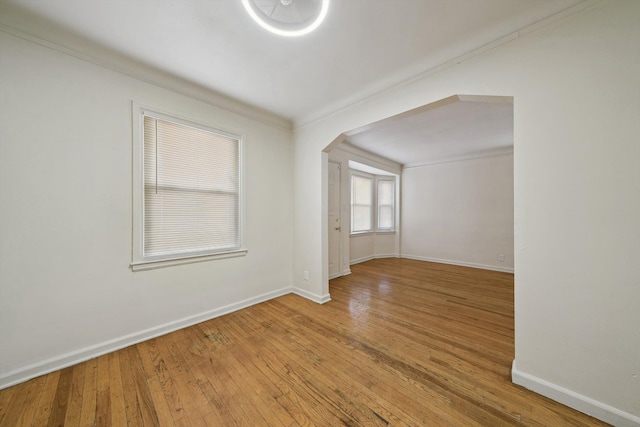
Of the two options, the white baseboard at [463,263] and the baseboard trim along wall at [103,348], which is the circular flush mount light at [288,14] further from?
the white baseboard at [463,263]

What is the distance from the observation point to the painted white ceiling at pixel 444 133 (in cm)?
287

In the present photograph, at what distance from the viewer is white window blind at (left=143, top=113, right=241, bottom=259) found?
2.21m

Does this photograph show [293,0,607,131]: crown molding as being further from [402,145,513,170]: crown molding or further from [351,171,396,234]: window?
[402,145,513,170]: crown molding

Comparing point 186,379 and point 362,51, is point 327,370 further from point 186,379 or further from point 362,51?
point 362,51

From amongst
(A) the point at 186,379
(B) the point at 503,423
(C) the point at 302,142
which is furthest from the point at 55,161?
(B) the point at 503,423

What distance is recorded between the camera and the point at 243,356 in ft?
6.21

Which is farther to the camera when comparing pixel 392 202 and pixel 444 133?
pixel 392 202

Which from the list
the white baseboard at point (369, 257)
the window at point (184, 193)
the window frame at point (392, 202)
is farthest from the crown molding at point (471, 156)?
the window at point (184, 193)

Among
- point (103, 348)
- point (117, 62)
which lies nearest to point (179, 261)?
point (103, 348)

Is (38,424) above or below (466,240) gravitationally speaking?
below

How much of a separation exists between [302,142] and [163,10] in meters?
2.01

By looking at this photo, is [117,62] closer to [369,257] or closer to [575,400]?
[575,400]

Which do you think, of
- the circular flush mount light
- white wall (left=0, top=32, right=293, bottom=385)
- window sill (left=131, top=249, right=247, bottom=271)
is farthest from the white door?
the circular flush mount light

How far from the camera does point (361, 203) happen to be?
5895mm
